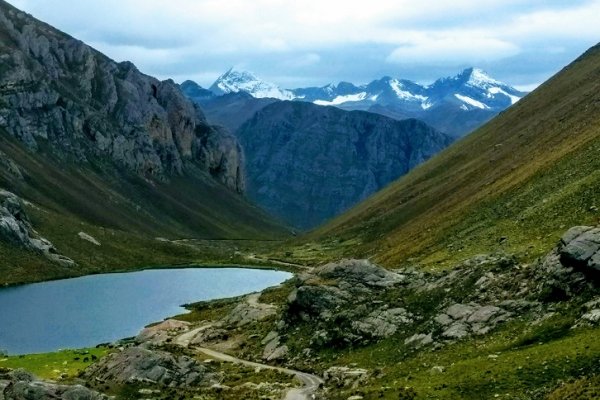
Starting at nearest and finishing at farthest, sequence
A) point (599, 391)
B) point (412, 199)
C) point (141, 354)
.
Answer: point (599, 391) < point (141, 354) < point (412, 199)

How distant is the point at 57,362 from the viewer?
75250mm

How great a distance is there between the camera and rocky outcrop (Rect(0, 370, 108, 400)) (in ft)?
145

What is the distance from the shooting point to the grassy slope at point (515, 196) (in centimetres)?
8488

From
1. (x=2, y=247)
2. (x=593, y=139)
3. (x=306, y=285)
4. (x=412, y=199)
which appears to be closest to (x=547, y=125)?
(x=412, y=199)

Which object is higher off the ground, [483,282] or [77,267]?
[483,282]

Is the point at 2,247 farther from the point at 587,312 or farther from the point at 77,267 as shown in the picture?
the point at 587,312

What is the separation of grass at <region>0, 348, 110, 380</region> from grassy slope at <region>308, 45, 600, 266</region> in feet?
153

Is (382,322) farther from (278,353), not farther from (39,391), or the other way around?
(39,391)

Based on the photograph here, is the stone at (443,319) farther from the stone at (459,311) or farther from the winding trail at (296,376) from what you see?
the winding trail at (296,376)

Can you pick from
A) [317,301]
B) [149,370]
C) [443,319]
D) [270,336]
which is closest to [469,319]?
[443,319]

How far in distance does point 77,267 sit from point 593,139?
443 feet

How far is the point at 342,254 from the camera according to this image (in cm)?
18212

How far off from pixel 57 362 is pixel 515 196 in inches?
2947

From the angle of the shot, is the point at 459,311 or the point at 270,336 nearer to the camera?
the point at 459,311
